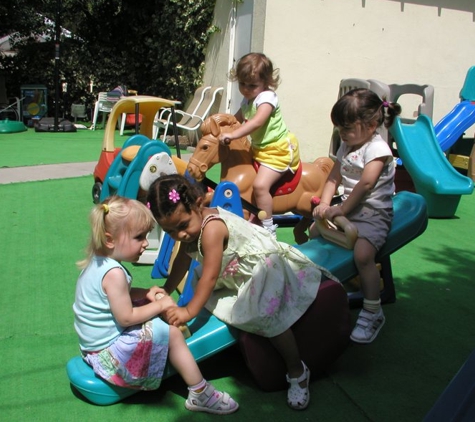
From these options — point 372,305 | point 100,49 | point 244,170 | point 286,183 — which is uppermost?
point 100,49

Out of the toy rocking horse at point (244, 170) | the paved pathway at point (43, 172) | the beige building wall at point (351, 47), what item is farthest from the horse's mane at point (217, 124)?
the beige building wall at point (351, 47)

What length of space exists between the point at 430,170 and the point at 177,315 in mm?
4947

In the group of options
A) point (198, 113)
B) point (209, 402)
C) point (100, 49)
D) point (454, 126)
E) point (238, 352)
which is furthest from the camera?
point (100, 49)

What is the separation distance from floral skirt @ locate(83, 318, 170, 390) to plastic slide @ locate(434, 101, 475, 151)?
6370 millimetres

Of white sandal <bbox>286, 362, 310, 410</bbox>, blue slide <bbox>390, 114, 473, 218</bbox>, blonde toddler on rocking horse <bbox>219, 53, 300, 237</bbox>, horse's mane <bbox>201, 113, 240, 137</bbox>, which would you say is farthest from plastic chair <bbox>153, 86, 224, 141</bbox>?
white sandal <bbox>286, 362, 310, 410</bbox>

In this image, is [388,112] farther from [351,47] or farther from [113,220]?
[351,47]

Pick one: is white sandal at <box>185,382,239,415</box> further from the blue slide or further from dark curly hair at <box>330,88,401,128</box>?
the blue slide

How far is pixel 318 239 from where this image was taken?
137 inches

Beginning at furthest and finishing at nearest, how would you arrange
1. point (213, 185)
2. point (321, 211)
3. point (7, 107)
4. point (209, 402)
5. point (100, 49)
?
point (100, 49), point (7, 107), point (213, 185), point (321, 211), point (209, 402)

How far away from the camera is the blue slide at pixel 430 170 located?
6300 millimetres

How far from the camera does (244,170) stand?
4184 millimetres

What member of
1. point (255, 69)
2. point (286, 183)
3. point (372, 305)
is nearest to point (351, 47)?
point (255, 69)

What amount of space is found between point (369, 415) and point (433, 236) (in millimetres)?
3538

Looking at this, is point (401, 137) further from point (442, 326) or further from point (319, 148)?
point (442, 326)
